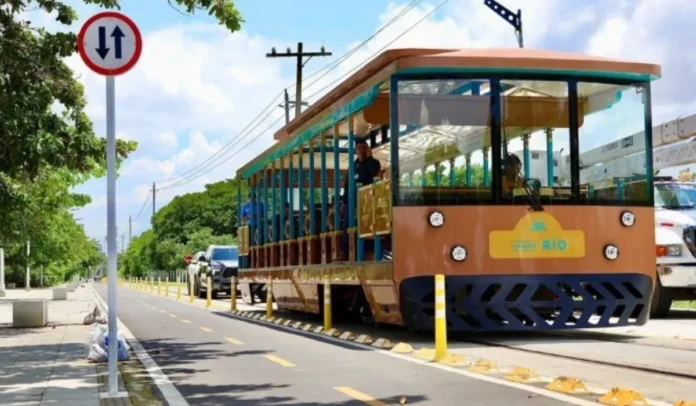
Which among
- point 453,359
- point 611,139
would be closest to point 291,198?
point 611,139

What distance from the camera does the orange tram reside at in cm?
1320

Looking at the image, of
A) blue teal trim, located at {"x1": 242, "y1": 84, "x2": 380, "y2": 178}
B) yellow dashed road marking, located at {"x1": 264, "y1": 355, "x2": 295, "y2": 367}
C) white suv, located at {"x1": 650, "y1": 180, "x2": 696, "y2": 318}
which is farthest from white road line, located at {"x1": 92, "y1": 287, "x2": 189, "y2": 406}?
white suv, located at {"x1": 650, "y1": 180, "x2": 696, "y2": 318}

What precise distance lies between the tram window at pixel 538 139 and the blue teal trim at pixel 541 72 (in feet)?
0.43

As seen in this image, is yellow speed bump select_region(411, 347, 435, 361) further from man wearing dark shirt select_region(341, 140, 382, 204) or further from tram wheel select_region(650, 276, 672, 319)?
tram wheel select_region(650, 276, 672, 319)

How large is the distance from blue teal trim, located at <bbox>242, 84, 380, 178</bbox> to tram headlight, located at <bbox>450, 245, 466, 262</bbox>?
231 centimetres

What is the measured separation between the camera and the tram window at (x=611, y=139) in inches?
539

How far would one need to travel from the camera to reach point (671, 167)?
839 inches

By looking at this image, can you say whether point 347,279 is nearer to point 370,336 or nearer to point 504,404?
point 370,336

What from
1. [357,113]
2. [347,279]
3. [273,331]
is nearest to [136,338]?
[273,331]

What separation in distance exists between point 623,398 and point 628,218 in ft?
21.0

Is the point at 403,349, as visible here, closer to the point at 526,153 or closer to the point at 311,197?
the point at 526,153

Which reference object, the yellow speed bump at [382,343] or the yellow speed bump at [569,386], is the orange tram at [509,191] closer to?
the yellow speed bump at [382,343]

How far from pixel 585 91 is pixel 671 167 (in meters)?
8.37

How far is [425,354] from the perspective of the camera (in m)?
12.1
